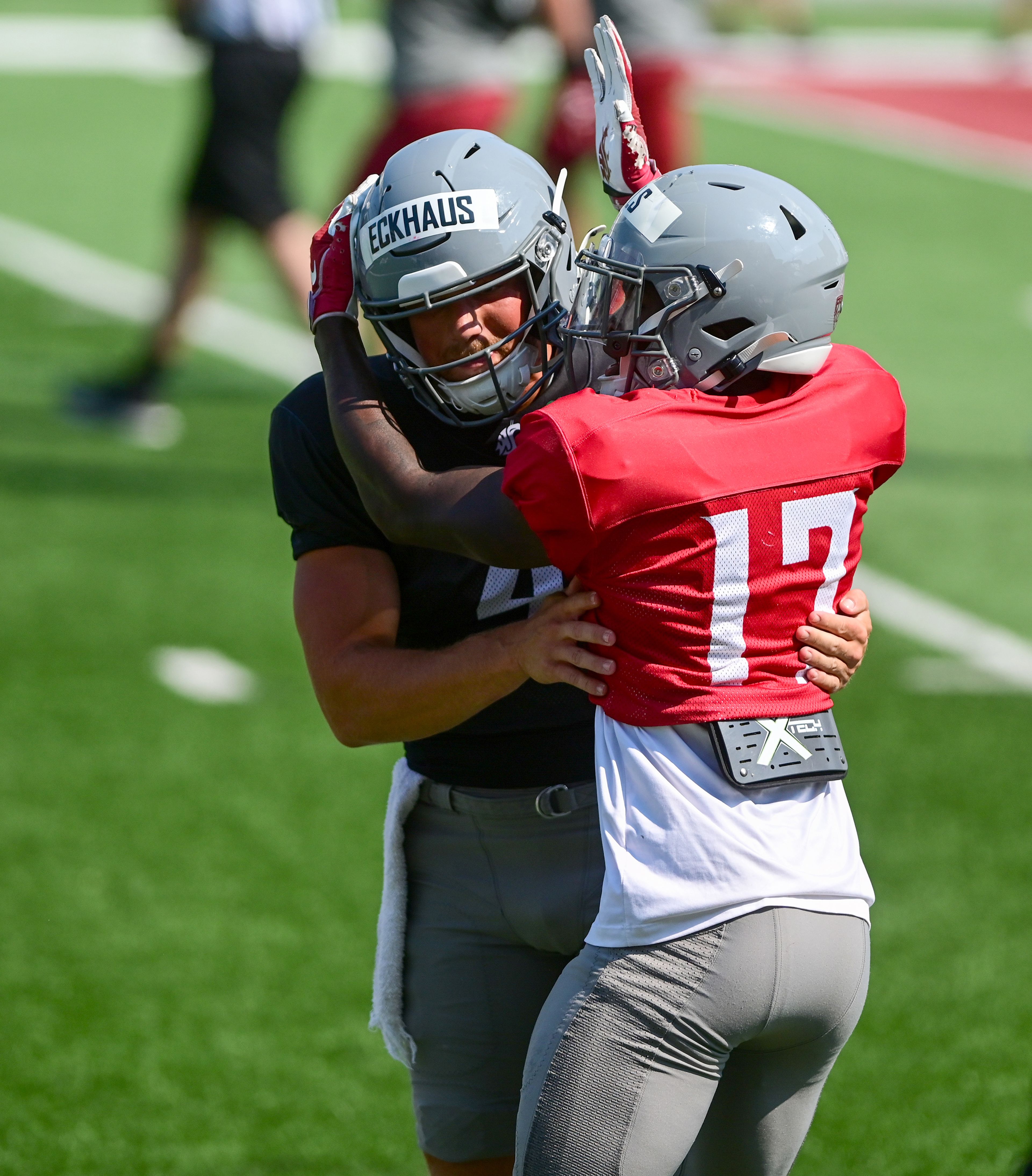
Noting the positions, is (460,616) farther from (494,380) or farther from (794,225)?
(794,225)

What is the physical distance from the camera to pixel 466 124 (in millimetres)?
7441

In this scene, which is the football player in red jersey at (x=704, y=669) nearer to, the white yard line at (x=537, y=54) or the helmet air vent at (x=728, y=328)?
the helmet air vent at (x=728, y=328)

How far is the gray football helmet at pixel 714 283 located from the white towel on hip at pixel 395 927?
769 millimetres

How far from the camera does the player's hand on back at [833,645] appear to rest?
7.25 ft

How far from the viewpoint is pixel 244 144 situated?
7.31 m

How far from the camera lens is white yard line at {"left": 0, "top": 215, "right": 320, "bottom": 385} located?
8914mm

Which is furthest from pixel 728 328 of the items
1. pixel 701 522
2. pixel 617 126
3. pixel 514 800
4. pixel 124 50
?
pixel 124 50

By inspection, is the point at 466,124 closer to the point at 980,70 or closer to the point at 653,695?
the point at 653,695

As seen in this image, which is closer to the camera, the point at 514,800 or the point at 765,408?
the point at 765,408

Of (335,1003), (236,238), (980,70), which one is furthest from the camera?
(980,70)

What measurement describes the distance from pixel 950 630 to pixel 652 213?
406 cm

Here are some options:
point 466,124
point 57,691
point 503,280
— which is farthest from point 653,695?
point 466,124

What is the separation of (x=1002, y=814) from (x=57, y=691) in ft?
9.53

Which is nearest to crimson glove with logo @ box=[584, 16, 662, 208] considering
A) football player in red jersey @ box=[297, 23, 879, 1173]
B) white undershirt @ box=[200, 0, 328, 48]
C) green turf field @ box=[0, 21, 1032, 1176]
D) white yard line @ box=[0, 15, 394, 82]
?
football player in red jersey @ box=[297, 23, 879, 1173]
